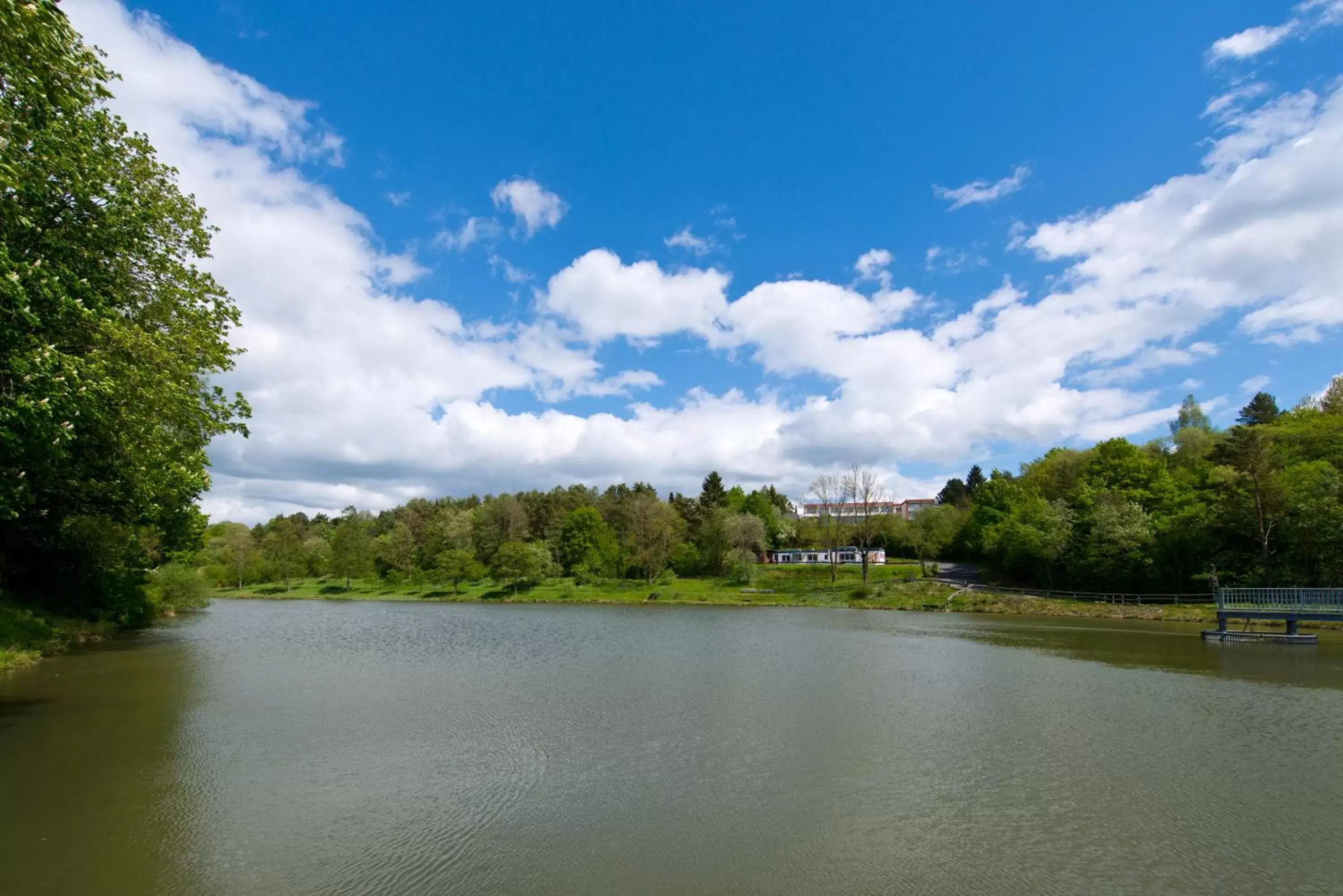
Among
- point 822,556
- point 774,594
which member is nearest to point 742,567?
point 774,594

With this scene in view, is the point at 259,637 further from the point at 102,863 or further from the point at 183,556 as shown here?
the point at 102,863

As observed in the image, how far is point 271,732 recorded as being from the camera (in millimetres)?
12922

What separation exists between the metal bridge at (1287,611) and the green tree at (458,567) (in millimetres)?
63566

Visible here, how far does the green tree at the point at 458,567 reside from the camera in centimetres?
7319

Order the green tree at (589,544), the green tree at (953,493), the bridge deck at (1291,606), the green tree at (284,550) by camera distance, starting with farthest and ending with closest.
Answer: the green tree at (953,493) < the green tree at (284,550) < the green tree at (589,544) < the bridge deck at (1291,606)

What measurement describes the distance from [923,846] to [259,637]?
32.5 m

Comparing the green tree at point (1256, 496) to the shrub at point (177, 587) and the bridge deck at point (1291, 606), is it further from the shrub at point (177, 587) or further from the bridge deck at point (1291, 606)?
the shrub at point (177, 587)

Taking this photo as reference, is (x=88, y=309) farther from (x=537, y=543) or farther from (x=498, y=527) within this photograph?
(x=498, y=527)

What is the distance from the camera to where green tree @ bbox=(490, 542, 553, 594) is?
7003cm

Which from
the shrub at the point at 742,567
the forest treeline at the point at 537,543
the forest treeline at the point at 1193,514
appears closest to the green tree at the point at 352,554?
the forest treeline at the point at 537,543

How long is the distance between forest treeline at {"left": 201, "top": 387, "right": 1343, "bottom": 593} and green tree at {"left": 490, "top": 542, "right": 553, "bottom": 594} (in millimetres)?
164

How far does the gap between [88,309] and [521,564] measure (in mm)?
59454

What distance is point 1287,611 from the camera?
28.5 m

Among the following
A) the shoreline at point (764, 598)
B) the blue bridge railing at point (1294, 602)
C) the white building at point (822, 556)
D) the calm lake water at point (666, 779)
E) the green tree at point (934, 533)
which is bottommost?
the shoreline at point (764, 598)
